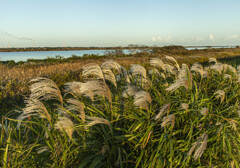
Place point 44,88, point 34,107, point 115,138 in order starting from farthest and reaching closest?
point 115,138 < point 44,88 < point 34,107

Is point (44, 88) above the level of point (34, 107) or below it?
above

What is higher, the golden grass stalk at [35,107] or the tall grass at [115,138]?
the golden grass stalk at [35,107]

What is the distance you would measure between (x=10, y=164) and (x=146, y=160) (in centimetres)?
184

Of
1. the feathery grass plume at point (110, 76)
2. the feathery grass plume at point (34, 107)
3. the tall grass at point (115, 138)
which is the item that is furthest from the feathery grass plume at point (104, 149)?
the feathery grass plume at point (110, 76)

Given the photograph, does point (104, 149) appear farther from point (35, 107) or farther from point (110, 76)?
point (110, 76)

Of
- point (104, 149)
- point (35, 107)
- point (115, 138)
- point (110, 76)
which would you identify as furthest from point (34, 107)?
point (110, 76)

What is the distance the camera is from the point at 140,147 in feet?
9.75

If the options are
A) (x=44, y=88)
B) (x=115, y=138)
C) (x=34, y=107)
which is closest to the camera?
(x=34, y=107)

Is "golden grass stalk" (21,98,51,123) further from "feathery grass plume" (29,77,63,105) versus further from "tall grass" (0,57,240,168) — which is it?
"feathery grass plume" (29,77,63,105)

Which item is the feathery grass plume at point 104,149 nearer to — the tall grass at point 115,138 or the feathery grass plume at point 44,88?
the tall grass at point 115,138

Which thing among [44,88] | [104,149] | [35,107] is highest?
[44,88]

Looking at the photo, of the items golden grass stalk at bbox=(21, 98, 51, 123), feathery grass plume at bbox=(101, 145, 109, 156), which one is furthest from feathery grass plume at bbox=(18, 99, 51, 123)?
feathery grass plume at bbox=(101, 145, 109, 156)

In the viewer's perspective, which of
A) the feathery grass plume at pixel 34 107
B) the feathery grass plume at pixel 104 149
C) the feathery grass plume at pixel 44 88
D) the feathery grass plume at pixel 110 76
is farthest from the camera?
the feathery grass plume at pixel 110 76

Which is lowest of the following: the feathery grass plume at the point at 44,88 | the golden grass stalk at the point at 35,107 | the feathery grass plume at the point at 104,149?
the feathery grass plume at the point at 104,149
